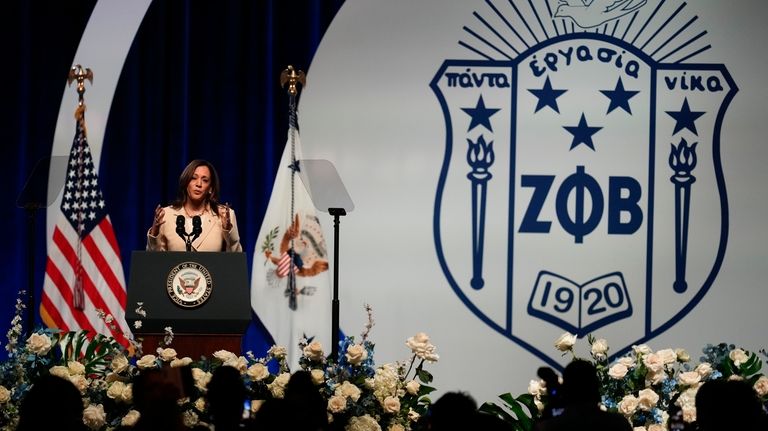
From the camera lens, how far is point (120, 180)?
7961 mm

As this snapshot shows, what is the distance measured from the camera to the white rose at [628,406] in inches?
173

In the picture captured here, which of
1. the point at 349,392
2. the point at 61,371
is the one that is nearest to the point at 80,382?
the point at 61,371

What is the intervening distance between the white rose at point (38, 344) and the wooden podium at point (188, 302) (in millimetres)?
837

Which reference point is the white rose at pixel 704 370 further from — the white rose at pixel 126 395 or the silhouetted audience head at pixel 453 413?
the white rose at pixel 126 395

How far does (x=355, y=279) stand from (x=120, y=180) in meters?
1.77

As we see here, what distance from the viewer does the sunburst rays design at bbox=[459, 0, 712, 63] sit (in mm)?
7977

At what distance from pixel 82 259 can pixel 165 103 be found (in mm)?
1217

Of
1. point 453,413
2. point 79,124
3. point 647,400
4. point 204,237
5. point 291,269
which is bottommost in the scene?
point 647,400

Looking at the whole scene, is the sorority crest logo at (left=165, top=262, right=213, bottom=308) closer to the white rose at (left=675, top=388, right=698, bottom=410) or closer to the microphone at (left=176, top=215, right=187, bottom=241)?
the microphone at (left=176, top=215, right=187, bottom=241)

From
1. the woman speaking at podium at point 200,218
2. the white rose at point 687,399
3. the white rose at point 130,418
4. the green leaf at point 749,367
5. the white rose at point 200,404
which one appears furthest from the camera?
the woman speaking at podium at point 200,218

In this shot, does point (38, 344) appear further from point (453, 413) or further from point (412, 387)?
point (453, 413)

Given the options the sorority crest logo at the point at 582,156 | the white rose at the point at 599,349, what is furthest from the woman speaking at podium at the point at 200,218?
the white rose at the point at 599,349

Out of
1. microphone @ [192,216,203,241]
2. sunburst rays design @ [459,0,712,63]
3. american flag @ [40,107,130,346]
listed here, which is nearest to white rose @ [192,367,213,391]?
microphone @ [192,216,203,241]

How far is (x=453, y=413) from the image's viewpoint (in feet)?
9.17
